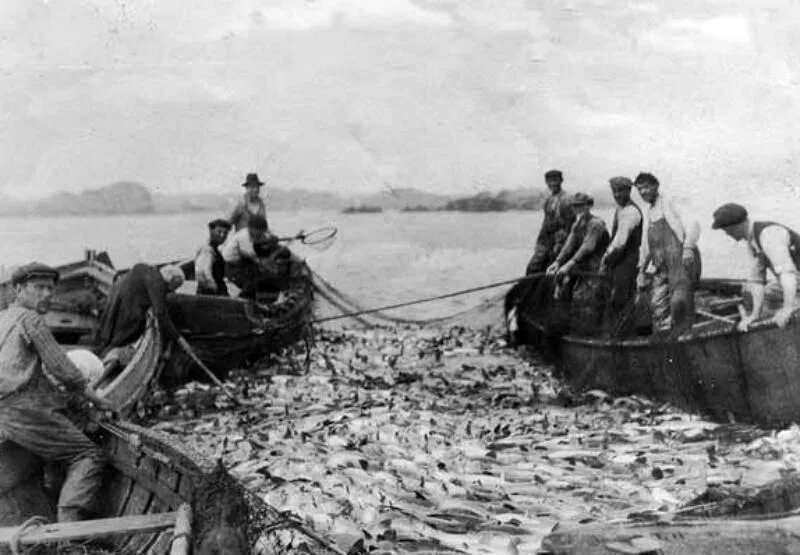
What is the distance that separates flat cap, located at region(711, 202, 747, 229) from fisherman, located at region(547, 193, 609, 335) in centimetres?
55

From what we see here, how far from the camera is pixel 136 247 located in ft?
16.4

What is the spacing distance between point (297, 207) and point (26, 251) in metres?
1.41

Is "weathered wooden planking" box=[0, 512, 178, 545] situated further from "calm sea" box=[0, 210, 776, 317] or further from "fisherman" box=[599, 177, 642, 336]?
"fisherman" box=[599, 177, 642, 336]

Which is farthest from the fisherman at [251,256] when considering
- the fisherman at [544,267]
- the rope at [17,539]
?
the rope at [17,539]

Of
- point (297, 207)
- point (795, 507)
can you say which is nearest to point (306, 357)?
point (297, 207)

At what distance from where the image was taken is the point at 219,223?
4.93m

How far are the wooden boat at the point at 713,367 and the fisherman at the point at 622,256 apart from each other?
0.51 feet

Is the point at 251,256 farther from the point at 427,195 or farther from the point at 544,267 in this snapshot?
the point at 544,267

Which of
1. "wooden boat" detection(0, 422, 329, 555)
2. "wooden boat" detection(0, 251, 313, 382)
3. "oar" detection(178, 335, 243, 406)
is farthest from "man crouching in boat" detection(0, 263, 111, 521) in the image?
"oar" detection(178, 335, 243, 406)

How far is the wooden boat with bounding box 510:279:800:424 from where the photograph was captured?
4.48 m

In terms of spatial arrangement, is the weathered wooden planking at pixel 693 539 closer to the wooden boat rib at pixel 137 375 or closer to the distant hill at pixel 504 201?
the distant hill at pixel 504 201

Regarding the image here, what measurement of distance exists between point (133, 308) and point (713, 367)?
9.83ft

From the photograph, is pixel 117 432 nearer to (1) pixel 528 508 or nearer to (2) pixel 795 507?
(1) pixel 528 508

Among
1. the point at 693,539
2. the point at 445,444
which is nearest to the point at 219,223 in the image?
the point at 445,444
